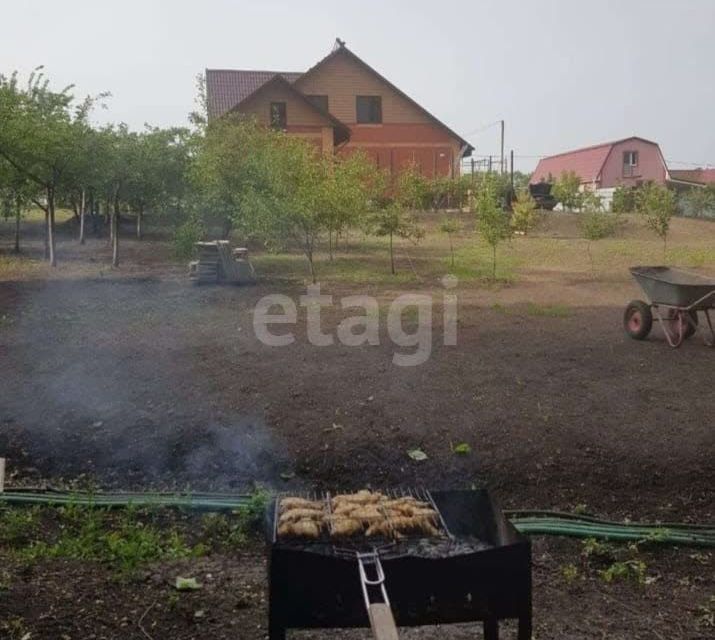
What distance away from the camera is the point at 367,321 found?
1004 cm

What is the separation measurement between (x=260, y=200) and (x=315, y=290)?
2455 mm

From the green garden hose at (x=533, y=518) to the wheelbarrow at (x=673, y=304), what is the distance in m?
3.99

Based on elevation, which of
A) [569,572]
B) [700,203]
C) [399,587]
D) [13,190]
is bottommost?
[569,572]

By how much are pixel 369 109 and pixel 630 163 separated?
55.2ft

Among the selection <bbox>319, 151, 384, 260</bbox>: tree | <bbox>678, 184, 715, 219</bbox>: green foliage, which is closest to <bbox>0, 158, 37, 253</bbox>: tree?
<bbox>319, 151, 384, 260</bbox>: tree

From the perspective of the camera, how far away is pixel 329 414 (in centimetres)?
626

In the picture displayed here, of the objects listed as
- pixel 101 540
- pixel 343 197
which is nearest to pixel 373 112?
pixel 343 197

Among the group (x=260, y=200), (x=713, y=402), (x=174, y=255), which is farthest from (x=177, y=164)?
(x=713, y=402)

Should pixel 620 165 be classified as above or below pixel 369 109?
below

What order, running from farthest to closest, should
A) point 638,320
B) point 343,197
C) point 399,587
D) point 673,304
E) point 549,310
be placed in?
point 343,197 < point 549,310 < point 638,320 < point 673,304 < point 399,587

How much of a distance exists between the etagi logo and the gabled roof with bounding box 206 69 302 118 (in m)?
21.2

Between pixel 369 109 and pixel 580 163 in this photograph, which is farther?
pixel 580 163

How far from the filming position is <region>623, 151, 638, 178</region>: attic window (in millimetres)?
40688

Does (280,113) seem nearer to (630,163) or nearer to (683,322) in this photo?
(630,163)
